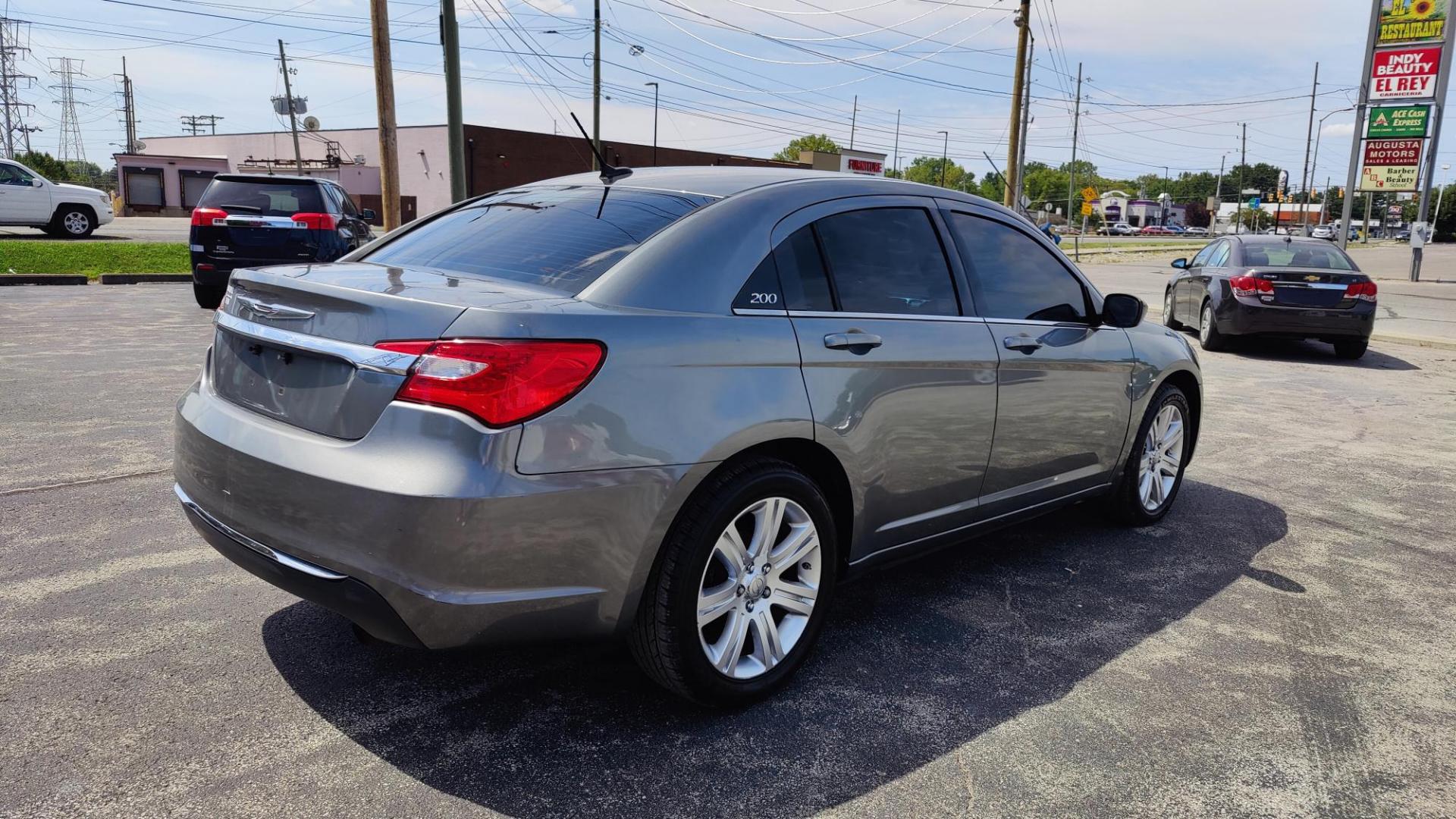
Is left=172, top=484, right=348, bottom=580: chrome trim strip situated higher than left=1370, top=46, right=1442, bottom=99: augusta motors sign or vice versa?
left=1370, top=46, right=1442, bottom=99: augusta motors sign

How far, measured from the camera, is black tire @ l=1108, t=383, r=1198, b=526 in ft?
16.3

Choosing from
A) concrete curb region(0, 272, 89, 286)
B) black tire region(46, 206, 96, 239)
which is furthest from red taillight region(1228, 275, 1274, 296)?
black tire region(46, 206, 96, 239)

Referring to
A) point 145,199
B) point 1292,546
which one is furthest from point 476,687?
point 145,199

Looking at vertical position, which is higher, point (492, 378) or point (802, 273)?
point (802, 273)

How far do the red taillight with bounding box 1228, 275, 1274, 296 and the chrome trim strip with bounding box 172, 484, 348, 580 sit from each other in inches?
470

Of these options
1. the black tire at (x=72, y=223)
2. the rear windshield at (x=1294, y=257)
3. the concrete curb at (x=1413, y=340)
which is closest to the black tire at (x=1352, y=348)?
the rear windshield at (x=1294, y=257)

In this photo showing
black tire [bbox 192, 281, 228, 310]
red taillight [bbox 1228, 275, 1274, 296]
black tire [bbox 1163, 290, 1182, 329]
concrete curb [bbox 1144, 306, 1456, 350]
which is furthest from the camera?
black tire [bbox 1163, 290, 1182, 329]

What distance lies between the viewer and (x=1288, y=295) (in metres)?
11.9

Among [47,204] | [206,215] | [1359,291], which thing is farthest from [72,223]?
[1359,291]

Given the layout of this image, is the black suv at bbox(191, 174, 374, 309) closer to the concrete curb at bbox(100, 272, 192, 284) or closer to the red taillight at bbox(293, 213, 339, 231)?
the red taillight at bbox(293, 213, 339, 231)

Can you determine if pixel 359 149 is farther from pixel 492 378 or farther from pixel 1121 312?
pixel 492 378

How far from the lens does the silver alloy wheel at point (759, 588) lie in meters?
3.01

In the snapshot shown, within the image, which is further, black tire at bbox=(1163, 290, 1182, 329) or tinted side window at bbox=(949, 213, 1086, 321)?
black tire at bbox=(1163, 290, 1182, 329)

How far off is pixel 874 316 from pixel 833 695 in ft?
4.08
